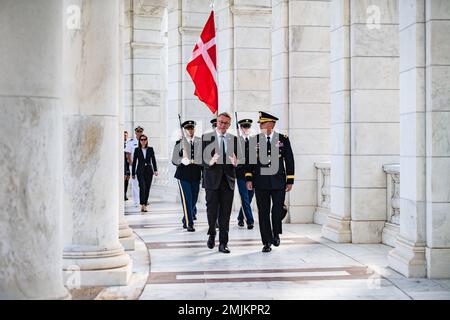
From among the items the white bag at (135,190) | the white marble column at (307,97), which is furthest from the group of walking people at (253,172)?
the white bag at (135,190)

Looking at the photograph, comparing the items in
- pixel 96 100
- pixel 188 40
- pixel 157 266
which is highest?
pixel 188 40

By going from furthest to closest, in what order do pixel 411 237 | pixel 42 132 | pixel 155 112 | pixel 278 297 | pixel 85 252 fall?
pixel 155 112 < pixel 411 237 < pixel 85 252 < pixel 278 297 < pixel 42 132

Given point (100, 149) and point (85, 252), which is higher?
point (100, 149)

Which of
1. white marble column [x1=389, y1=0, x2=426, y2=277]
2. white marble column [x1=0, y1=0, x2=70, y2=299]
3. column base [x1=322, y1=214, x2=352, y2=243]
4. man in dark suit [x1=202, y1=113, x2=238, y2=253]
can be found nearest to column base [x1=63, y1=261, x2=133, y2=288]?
white marble column [x1=0, y1=0, x2=70, y2=299]

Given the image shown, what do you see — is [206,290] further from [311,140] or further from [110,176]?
[311,140]

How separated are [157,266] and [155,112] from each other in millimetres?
15116

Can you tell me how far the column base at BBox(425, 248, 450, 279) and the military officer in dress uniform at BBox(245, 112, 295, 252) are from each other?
264cm

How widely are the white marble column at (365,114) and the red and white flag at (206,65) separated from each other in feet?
10.9

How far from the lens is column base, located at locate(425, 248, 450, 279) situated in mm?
8250

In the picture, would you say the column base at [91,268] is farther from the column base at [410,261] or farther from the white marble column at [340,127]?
the white marble column at [340,127]

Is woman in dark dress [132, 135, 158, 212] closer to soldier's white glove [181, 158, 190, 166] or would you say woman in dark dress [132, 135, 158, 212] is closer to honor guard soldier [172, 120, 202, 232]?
honor guard soldier [172, 120, 202, 232]

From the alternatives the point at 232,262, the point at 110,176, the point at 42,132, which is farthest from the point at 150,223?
the point at 42,132

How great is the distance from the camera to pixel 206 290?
750 cm

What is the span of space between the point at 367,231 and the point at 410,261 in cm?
270
